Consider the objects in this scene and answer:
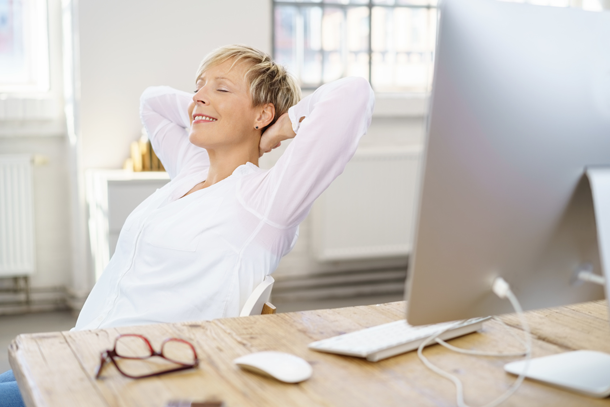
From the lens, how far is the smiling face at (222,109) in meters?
1.75

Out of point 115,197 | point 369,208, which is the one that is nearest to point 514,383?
point 115,197

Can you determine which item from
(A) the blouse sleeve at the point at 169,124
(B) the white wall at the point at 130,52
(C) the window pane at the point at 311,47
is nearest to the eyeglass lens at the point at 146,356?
(A) the blouse sleeve at the point at 169,124

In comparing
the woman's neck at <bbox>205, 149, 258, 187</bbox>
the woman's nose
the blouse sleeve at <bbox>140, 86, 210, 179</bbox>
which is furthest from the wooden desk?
the blouse sleeve at <bbox>140, 86, 210, 179</bbox>

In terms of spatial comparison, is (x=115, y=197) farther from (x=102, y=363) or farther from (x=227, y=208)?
(x=102, y=363)

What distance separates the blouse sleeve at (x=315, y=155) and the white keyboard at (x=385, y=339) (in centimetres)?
45

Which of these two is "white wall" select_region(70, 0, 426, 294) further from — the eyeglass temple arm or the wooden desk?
the eyeglass temple arm

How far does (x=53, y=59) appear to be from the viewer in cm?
365

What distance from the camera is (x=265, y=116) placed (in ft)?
5.93

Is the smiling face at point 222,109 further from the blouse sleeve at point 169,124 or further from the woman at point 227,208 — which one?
the blouse sleeve at point 169,124

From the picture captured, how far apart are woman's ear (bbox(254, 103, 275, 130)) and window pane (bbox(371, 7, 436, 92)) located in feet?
8.73

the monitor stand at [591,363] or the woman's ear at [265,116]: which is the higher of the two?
the woman's ear at [265,116]

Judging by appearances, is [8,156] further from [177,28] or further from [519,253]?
[519,253]

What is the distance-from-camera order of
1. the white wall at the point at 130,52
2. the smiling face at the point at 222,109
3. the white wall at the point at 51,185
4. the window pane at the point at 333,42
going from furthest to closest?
the window pane at the point at 333,42 → the white wall at the point at 51,185 → the white wall at the point at 130,52 → the smiling face at the point at 222,109

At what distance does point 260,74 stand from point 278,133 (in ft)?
0.54
